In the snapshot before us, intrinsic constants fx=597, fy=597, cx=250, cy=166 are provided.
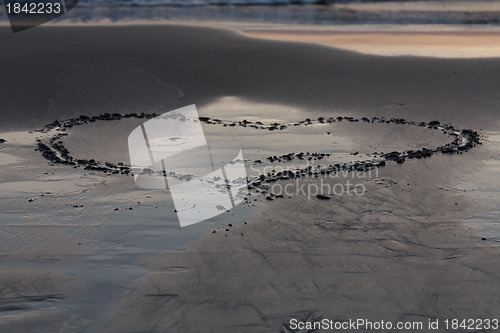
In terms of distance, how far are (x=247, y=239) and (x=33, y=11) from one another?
16334mm

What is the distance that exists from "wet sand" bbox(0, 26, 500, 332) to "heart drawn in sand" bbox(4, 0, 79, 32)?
6.16 m

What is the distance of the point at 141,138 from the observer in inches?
352

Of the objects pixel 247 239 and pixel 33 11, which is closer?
pixel 247 239

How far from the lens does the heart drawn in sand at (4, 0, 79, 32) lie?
54.0 feet

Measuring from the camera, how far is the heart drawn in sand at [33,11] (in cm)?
1646

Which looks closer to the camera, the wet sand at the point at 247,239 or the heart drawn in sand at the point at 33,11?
the wet sand at the point at 247,239

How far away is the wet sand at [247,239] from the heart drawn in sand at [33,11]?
6.16 m

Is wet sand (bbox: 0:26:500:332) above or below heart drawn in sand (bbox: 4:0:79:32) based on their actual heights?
below

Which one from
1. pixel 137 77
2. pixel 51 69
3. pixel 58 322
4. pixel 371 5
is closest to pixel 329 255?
pixel 58 322

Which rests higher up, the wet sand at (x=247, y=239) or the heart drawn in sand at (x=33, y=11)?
the heart drawn in sand at (x=33, y=11)

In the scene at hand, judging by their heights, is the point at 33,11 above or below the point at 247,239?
above

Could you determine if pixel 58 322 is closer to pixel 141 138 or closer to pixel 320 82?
pixel 141 138

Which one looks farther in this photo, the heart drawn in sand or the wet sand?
the heart drawn in sand

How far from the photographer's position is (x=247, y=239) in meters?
5.67
